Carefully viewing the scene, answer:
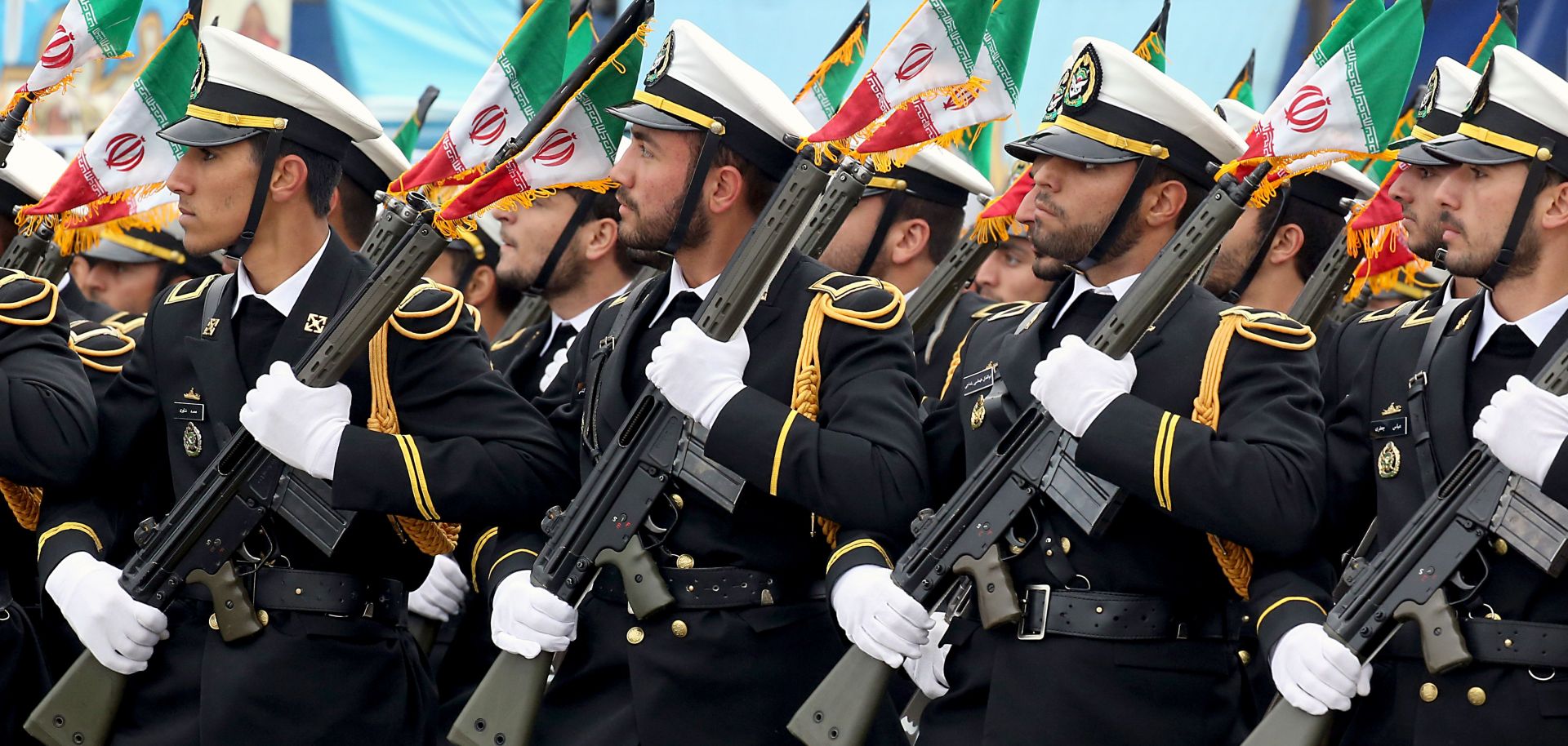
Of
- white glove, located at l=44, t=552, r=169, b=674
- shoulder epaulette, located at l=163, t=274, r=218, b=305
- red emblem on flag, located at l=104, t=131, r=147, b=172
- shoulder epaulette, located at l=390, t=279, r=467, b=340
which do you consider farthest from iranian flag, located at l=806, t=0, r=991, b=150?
red emblem on flag, located at l=104, t=131, r=147, b=172

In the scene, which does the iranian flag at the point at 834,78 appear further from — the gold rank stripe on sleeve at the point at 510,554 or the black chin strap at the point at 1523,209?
the black chin strap at the point at 1523,209

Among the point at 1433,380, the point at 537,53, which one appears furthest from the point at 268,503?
the point at 1433,380

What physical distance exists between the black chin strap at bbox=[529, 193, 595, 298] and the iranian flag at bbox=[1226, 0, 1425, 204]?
348 cm

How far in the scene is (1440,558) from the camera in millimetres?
4730

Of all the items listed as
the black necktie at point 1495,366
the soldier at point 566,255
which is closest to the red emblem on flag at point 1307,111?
the black necktie at point 1495,366

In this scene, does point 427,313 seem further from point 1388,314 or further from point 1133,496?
point 1388,314

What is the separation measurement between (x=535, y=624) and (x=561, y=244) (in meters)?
3.04

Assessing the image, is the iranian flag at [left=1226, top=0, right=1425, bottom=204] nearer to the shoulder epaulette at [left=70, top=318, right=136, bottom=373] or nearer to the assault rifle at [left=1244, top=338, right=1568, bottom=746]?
the assault rifle at [left=1244, top=338, right=1568, bottom=746]

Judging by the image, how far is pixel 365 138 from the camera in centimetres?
651

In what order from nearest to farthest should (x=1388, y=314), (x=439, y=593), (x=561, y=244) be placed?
(x=1388, y=314), (x=439, y=593), (x=561, y=244)

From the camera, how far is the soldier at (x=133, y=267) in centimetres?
1043

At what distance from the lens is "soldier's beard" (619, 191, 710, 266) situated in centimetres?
590

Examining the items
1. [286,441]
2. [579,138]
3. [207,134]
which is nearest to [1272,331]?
[579,138]

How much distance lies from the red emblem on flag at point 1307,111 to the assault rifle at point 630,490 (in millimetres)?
1198
